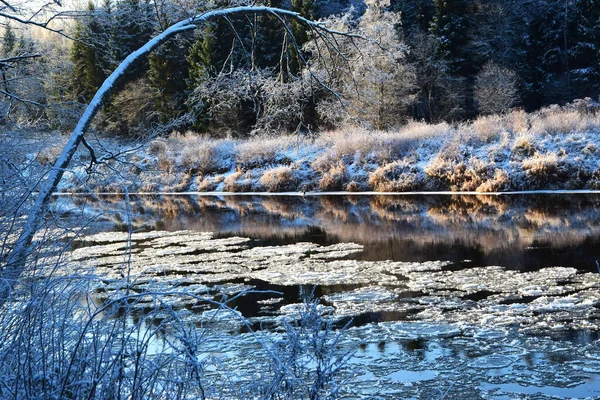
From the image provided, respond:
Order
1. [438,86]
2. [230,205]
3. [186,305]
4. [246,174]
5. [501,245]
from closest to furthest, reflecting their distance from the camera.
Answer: [186,305], [501,245], [230,205], [246,174], [438,86]

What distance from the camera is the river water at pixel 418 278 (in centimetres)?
577

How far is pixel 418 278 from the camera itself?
961 cm

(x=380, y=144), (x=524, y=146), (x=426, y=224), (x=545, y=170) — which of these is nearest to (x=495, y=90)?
(x=380, y=144)

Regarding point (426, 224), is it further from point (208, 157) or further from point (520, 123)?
point (208, 157)

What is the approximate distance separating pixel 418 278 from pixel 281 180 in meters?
16.4

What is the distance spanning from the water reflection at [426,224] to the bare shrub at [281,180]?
2.19 metres

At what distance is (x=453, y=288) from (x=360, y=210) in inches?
372

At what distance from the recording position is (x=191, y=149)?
30.3m

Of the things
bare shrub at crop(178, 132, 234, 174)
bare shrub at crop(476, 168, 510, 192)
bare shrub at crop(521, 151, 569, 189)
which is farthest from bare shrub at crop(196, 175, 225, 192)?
bare shrub at crop(521, 151, 569, 189)

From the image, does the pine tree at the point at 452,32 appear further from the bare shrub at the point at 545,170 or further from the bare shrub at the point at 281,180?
A: the bare shrub at the point at 545,170

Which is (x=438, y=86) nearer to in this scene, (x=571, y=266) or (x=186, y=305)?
(x=571, y=266)

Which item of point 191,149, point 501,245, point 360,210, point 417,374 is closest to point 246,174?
point 191,149

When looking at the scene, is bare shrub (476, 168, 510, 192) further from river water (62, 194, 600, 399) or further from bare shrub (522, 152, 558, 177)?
river water (62, 194, 600, 399)

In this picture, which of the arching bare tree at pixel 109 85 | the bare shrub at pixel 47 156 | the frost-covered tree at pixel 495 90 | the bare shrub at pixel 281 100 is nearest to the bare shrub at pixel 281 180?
the bare shrub at pixel 47 156
